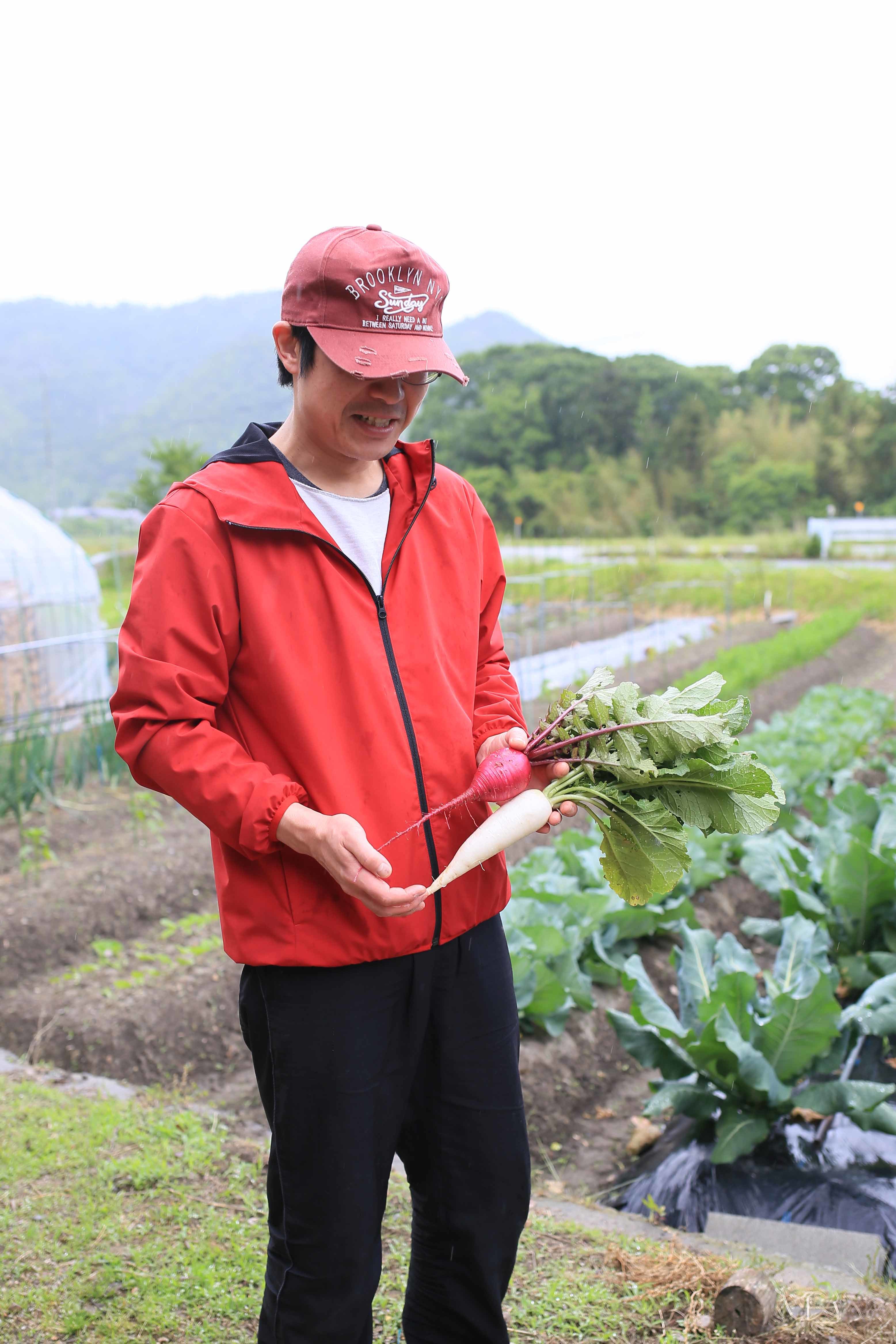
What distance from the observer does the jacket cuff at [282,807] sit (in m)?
1.22

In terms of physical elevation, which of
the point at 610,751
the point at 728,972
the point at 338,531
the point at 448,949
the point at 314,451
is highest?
the point at 314,451

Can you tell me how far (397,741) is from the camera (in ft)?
4.47

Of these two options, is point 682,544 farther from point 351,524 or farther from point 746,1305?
point 351,524

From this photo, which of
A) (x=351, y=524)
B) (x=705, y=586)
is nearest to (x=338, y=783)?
(x=351, y=524)

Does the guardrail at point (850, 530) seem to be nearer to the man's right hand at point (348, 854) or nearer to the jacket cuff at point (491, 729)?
the jacket cuff at point (491, 729)

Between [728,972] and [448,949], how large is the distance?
1.47 meters

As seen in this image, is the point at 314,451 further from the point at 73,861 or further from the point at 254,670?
the point at 73,861

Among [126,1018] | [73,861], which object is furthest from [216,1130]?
[73,861]

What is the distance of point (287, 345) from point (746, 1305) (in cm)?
175

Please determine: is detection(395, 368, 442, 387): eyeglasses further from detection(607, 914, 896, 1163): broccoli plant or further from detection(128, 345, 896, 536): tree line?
detection(128, 345, 896, 536): tree line

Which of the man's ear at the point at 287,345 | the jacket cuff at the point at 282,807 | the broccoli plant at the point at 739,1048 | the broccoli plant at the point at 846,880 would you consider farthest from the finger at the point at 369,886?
the broccoli plant at the point at 846,880

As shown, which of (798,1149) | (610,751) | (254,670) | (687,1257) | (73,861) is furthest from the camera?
(73,861)

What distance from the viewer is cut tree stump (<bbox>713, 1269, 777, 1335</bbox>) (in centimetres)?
180

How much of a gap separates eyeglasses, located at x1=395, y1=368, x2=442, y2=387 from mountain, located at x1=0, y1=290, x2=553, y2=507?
33.4 feet
